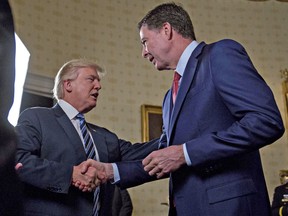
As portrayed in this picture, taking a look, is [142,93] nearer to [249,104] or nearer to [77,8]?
[77,8]

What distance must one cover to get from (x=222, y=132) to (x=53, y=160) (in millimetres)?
1114

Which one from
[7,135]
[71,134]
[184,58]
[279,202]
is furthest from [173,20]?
[279,202]

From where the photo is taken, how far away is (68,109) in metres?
3.23

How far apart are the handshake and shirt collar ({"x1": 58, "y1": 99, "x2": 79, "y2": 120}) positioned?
50cm

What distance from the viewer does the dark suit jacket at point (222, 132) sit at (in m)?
2.14

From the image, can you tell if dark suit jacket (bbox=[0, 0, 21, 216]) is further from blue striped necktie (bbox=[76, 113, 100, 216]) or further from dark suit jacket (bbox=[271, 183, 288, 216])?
dark suit jacket (bbox=[271, 183, 288, 216])

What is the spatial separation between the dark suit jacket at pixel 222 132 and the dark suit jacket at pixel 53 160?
0.66 metres

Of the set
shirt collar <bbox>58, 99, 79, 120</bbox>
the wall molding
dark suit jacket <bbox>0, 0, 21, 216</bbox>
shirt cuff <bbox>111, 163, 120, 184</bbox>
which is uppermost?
the wall molding

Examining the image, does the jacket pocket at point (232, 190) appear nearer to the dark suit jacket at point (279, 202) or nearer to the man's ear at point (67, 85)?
the man's ear at point (67, 85)

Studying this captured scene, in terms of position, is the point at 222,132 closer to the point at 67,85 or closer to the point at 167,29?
the point at 167,29

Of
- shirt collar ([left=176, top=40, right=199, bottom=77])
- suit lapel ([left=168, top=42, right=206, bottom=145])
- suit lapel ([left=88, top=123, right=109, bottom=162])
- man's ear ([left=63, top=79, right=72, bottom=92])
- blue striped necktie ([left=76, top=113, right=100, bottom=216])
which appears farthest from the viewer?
man's ear ([left=63, top=79, right=72, bottom=92])

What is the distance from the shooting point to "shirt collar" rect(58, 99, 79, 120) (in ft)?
10.5

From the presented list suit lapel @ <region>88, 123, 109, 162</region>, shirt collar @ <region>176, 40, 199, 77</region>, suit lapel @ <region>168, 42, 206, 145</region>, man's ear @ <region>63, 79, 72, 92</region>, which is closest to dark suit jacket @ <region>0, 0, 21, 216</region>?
suit lapel @ <region>168, 42, 206, 145</region>

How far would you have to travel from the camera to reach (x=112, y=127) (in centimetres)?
650
